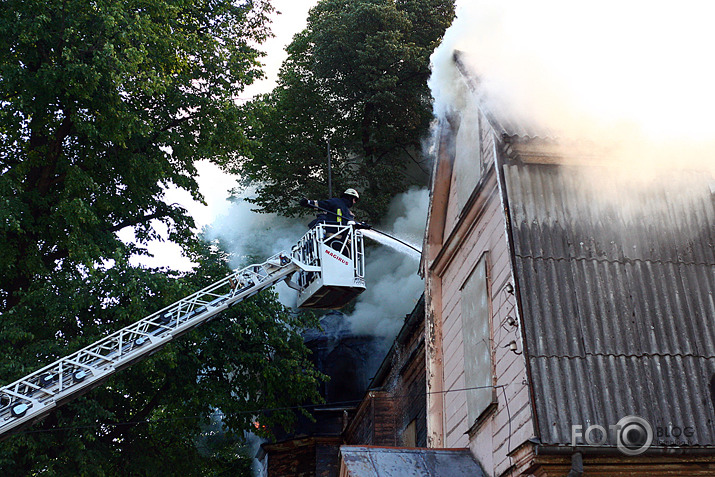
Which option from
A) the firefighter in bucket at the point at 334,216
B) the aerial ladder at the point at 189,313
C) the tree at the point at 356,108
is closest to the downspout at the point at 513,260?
the aerial ladder at the point at 189,313

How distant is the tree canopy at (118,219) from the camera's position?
14562 mm

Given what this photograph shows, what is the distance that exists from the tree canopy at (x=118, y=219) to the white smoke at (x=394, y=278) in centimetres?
464

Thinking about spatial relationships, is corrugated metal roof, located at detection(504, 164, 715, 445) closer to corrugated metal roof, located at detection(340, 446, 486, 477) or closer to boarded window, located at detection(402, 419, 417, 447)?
corrugated metal roof, located at detection(340, 446, 486, 477)

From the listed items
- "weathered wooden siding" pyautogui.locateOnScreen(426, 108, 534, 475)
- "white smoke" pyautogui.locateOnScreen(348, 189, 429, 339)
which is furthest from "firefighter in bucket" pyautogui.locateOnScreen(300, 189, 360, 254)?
"white smoke" pyautogui.locateOnScreen(348, 189, 429, 339)

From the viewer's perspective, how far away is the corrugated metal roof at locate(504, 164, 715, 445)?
22.5 ft

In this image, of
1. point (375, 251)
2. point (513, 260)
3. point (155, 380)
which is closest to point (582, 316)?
point (513, 260)

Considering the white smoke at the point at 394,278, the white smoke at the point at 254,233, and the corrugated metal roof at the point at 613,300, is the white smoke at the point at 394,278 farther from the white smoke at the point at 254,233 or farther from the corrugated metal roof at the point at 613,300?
the corrugated metal roof at the point at 613,300

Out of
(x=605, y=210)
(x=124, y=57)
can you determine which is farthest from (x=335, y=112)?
(x=605, y=210)

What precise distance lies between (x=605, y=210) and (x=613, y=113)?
108cm

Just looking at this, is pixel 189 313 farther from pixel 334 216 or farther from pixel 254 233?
pixel 254 233

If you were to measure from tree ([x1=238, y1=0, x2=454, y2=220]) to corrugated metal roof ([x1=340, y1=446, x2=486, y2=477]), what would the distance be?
17.8m

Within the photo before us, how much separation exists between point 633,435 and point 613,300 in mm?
1294

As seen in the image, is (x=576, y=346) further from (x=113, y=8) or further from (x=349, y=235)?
(x=113, y=8)

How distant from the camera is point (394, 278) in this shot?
24703mm
